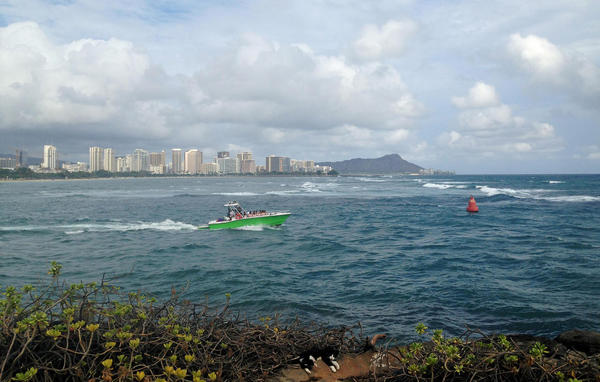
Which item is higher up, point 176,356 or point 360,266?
point 176,356

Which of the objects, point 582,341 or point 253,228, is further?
point 253,228

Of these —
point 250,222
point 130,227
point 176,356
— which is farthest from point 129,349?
point 130,227

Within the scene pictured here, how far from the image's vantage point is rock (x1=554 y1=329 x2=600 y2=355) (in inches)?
248

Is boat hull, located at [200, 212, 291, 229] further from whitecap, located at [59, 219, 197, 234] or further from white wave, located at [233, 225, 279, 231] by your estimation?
whitecap, located at [59, 219, 197, 234]

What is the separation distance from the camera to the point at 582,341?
21.3 feet

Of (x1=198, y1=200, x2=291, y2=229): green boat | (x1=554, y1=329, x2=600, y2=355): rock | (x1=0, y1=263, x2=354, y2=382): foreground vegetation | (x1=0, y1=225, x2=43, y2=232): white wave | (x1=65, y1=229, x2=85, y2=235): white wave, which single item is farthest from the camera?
(x1=0, y1=225, x2=43, y2=232): white wave

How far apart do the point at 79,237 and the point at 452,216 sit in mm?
26925

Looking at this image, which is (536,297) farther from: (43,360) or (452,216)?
(452,216)

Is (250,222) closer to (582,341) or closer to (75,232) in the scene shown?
(75,232)

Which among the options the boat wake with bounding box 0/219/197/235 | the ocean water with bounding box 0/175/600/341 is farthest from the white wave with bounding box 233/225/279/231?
the boat wake with bounding box 0/219/197/235

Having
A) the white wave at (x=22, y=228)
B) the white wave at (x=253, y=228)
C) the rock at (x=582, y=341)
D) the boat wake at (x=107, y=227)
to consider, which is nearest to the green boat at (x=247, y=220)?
the white wave at (x=253, y=228)

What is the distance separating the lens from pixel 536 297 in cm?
1149

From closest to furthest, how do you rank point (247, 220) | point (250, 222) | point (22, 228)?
point (247, 220)
point (250, 222)
point (22, 228)

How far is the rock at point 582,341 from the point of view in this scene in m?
6.30
